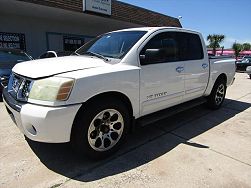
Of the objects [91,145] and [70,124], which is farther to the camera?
[91,145]

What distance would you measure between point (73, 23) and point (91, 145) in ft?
39.8

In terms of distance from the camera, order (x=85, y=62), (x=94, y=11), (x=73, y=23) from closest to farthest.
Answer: (x=85, y=62) < (x=94, y=11) < (x=73, y=23)

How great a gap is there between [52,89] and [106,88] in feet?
2.16

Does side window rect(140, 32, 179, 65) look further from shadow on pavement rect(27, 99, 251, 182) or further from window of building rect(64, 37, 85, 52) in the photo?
window of building rect(64, 37, 85, 52)

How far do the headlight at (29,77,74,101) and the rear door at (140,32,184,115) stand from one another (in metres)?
1.17

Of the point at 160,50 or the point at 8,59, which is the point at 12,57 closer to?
the point at 8,59

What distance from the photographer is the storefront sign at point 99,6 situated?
36.4 feet

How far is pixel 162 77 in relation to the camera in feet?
12.0

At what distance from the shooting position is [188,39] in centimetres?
456

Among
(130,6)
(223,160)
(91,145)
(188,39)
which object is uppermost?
(130,6)

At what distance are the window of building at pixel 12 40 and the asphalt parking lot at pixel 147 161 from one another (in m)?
8.43

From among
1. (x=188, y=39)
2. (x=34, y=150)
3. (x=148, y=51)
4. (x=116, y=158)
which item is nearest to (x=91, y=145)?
(x=116, y=158)

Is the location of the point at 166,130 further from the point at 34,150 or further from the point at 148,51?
the point at 34,150

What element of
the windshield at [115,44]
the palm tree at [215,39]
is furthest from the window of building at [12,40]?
the palm tree at [215,39]
